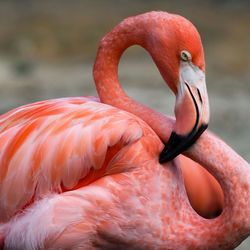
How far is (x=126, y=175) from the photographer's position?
103 inches

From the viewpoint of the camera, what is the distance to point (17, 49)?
8688mm

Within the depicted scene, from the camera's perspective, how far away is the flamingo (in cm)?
258

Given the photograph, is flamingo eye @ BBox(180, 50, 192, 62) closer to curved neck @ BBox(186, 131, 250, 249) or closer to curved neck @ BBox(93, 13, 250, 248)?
curved neck @ BBox(93, 13, 250, 248)

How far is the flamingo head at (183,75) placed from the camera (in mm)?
2604

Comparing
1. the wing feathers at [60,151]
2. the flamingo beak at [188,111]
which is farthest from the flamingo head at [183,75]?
the wing feathers at [60,151]

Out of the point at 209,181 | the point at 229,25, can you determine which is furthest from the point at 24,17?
the point at 209,181

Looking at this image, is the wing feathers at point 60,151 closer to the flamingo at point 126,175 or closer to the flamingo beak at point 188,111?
the flamingo at point 126,175

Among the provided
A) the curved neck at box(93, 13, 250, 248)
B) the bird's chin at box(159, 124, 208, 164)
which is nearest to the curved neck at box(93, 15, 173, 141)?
the curved neck at box(93, 13, 250, 248)

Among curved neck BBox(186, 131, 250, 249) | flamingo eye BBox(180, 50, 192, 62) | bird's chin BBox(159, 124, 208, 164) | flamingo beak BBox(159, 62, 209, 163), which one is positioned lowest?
curved neck BBox(186, 131, 250, 249)

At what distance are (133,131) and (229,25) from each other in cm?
697

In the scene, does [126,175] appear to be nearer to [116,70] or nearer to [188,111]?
[188,111]

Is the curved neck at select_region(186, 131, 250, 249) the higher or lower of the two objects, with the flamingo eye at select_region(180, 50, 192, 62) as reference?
lower

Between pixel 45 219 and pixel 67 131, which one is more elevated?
pixel 67 131

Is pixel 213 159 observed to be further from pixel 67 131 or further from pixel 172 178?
pixel 67 131
